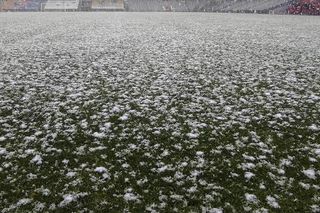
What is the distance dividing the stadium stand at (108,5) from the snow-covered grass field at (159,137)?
8818 centimetres

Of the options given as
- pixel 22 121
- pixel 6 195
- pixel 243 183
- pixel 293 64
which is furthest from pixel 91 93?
pixel 293 64

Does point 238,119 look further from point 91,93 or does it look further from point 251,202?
point 91,93

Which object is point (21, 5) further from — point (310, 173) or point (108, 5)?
point (310, 173)

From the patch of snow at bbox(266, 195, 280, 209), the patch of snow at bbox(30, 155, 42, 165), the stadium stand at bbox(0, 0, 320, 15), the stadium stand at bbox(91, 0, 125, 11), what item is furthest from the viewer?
the stadium stand at bbox(91, 0, 125, 11)

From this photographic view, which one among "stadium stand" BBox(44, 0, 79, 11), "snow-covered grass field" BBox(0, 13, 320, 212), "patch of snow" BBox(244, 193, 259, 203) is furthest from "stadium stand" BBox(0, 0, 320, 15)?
"patch of snow" BBox(244, 193, 259, 203)

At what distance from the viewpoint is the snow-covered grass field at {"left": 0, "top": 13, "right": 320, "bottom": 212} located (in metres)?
6.78

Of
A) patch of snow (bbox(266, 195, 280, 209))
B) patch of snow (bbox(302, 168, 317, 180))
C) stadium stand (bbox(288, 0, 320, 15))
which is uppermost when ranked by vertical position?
stadium stand (bbox(288, 0, 320, 15))

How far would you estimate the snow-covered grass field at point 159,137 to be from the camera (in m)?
6.78

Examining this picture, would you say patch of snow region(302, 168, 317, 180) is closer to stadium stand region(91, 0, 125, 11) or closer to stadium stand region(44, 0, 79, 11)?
stadium stand region(91, 0, 125, 11)

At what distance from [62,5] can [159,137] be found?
11065 cm

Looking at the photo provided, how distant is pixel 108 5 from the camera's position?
108500 millimetres

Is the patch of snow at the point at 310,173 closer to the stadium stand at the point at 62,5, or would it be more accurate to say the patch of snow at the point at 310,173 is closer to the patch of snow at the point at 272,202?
the patch of snow at the point at 272,202

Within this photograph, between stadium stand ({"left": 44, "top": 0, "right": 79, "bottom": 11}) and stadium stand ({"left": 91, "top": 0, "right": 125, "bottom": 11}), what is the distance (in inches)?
252

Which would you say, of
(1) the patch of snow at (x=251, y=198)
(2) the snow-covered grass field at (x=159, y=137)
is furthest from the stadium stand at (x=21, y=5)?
(1) the patch of snow at (x=251, y=198)
